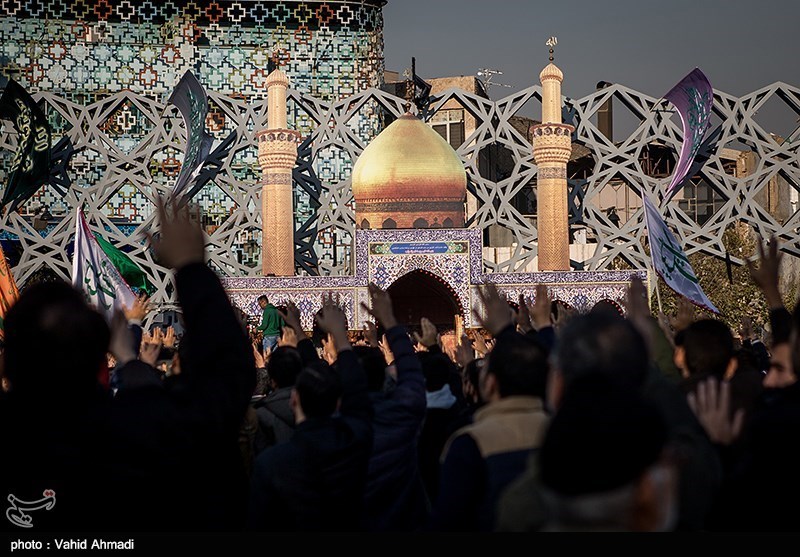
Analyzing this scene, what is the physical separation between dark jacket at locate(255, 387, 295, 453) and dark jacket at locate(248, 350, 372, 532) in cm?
124

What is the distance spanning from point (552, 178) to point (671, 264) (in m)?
9.32

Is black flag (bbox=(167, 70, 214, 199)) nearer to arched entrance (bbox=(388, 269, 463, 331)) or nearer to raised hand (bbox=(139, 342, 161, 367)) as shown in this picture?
arched entrance (bbox=(388, 269, 463, 331))

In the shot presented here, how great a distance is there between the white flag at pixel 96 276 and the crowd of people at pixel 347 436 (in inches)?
447

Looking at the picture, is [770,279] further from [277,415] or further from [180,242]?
[180,242]

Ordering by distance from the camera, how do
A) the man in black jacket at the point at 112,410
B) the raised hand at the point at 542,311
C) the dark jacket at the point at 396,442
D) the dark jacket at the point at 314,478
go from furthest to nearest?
the raised hand at the point at 542,311, the dark jacket at the point at 396,442, the dark jacket at the point at 314,478, the man in black jacket at the point at 112,410

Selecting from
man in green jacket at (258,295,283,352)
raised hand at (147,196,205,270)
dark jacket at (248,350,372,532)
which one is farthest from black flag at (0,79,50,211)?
raised hand at (147,196,205,270)

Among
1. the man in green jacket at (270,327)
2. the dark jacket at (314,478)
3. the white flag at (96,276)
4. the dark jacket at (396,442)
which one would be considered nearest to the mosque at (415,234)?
the man in green jacket at (270,327)

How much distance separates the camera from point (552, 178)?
29.6 m

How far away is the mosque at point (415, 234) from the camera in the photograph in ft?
93.0

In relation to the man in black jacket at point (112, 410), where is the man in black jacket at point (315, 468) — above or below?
below

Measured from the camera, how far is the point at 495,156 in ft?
142

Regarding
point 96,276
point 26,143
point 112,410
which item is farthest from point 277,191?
point 112,410

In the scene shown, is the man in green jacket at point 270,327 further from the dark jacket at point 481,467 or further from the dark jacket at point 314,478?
the dark jacket at point 481,467

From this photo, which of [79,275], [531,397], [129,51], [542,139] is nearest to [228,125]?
[129,51]
